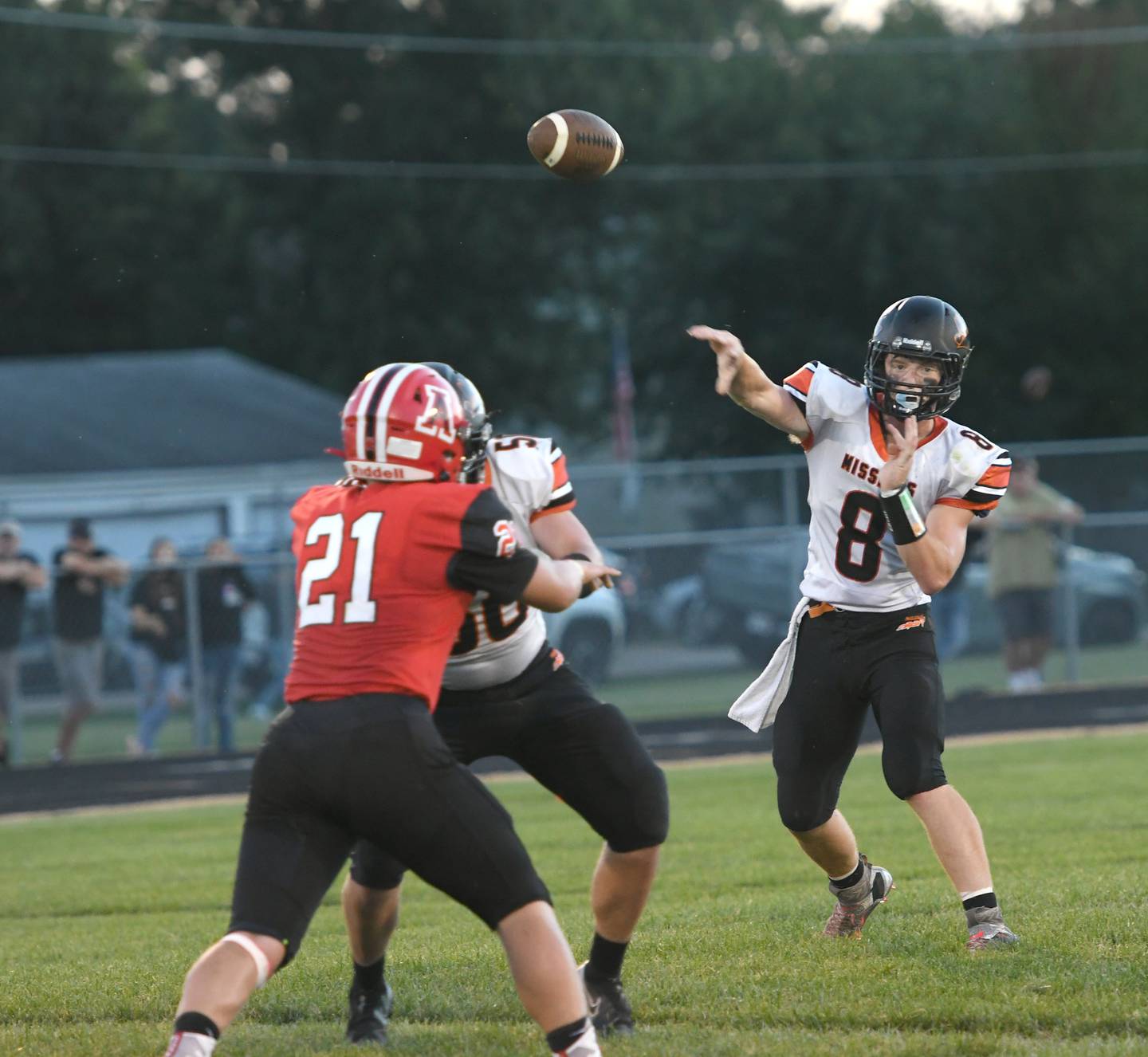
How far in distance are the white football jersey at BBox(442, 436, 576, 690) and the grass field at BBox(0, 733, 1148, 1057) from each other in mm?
1027

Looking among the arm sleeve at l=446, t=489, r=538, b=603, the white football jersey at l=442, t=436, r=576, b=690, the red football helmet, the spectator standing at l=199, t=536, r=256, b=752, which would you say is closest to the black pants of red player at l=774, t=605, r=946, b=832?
the white football jersey at l=442, t=436, r=576, b=690

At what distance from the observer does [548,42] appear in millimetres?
30922

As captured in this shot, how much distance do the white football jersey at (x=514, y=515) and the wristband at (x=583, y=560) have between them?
20 cm

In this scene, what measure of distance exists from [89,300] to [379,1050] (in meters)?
29.2

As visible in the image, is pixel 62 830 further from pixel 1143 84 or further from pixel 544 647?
pixel 1143 84

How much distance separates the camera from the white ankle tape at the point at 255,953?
4.32 metres

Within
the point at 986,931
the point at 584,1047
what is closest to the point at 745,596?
the point at 986,931

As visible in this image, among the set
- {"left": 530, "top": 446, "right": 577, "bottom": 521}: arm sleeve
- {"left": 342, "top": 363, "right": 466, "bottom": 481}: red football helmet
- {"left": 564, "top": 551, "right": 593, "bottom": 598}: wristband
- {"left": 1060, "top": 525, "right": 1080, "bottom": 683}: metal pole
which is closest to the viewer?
{"left": 342, "top": 363, "right": 466, "bottom": 481}: red football helmet

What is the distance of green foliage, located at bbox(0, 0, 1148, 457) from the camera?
3062 cm

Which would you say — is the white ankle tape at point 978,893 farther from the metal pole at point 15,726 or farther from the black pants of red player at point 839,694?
the metal pole at point 15,726

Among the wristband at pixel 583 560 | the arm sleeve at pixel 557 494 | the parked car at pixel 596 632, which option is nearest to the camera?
the wristband at pixel 583 560

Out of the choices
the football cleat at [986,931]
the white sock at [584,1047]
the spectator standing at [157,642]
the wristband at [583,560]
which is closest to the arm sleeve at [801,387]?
the wristband at [583,560]

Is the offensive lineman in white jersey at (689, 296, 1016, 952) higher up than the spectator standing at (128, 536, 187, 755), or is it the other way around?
the offensive lineman in white jersey at (689, 296, 1016, 952)

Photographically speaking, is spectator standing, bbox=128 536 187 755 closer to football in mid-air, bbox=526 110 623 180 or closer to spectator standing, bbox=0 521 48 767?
spectator standing, bbox=0 521 48 767
